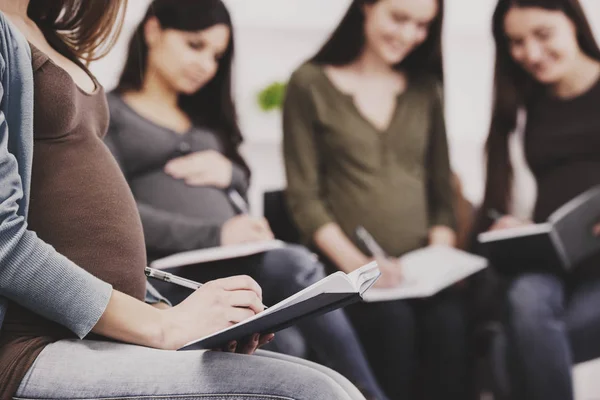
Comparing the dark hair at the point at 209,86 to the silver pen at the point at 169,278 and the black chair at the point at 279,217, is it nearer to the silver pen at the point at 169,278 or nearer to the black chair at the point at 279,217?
the black chair at the point at 279,217

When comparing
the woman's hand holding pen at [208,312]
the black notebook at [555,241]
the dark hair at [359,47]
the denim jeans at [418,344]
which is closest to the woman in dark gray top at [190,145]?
the denim jeans at [418,344]

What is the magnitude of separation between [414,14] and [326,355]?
3.33ft

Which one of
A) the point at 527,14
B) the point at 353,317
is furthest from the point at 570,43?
the point at 353,317

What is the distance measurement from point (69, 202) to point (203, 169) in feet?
3.06

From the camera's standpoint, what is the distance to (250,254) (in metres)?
1.12

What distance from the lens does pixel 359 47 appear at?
201 cm

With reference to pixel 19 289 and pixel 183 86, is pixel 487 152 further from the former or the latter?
pixel 19 289

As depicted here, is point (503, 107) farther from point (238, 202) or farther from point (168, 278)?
point (168, 278)

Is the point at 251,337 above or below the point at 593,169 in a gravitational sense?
above

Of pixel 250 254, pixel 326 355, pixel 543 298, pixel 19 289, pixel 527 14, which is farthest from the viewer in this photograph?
pixel 527 14

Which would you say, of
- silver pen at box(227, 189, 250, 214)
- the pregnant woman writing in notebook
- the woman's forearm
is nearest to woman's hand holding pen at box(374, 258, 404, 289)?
silver pen at box(227, 189, 250, 214)

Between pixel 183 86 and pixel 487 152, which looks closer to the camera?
pixel 183 86

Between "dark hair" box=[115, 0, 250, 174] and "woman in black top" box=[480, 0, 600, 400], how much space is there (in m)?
0.72

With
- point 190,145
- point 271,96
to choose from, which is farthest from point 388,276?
point 271,96
